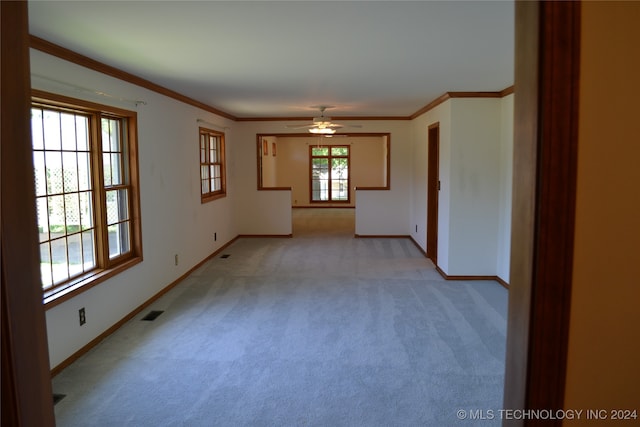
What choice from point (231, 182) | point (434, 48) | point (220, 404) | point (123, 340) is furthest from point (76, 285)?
point (231, 182)

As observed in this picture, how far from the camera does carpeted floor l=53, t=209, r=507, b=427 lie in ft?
8.97

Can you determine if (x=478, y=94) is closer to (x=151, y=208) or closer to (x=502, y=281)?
(x=502, y=281)

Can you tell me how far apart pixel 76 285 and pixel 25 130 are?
290cm

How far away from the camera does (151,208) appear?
483 cm

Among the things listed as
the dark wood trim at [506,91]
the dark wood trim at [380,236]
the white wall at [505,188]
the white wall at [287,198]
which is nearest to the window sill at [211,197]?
the white wall at [287,198]

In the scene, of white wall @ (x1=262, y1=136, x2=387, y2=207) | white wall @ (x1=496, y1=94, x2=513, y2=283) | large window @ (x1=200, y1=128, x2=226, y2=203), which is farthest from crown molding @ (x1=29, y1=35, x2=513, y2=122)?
white wall @ (x1=262, y1=136, x2=387, y2=207)

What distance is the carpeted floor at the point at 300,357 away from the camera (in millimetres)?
2734

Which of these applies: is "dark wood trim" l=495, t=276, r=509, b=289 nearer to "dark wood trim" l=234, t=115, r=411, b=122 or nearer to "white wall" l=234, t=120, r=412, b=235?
"white wall" l=234, t=120, r=412, b=235

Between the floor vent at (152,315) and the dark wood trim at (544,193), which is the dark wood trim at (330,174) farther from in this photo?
the dark wood trim at (544,193)

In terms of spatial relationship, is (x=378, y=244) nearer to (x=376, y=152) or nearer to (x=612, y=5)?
(x=376, y=152)

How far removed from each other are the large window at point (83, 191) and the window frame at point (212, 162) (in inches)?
85.0

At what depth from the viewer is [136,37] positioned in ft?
9.84

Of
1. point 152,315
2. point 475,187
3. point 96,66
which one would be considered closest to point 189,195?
point 152,315

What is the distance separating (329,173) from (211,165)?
707cm
